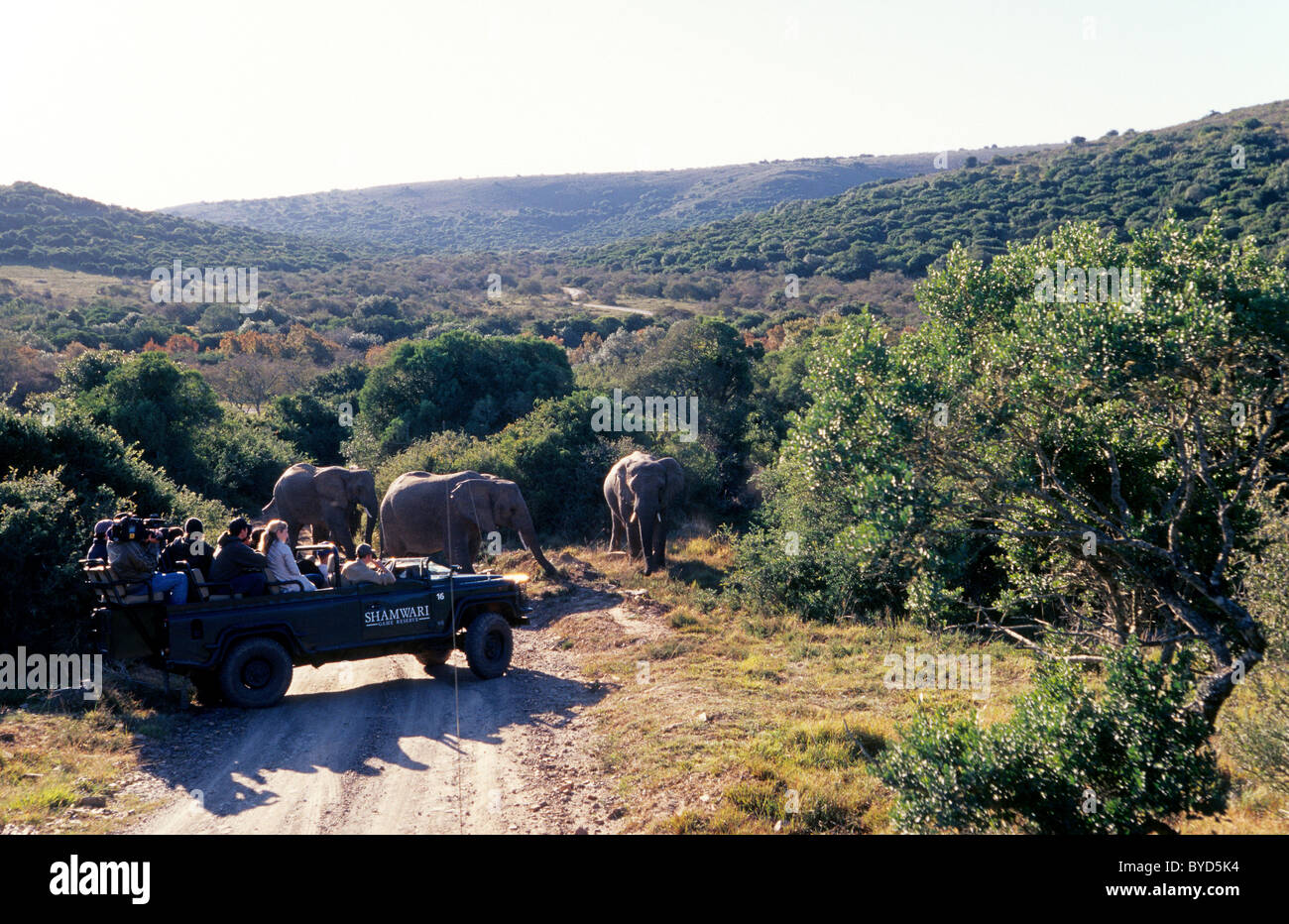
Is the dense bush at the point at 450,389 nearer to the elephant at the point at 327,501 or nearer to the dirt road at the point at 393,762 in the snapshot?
the elephant at the point at 327,501

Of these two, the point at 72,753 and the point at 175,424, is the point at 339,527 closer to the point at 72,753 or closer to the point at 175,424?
the point at 175,424

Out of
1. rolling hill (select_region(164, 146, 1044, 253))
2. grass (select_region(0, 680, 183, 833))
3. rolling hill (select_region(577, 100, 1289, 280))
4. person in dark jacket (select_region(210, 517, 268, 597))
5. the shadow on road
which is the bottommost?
the shadow on road

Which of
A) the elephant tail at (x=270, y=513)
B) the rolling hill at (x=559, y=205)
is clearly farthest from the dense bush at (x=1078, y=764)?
the rolling hill at (x=559, y=205)

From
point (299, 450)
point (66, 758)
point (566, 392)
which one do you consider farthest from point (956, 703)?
point (299, 450)

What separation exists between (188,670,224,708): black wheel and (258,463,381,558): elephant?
29.4ft

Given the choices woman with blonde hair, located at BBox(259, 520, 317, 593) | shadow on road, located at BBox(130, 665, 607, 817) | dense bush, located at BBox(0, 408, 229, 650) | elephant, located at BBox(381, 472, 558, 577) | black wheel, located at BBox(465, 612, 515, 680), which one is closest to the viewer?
shadow on road, located at BBox(130, 665, 607, 817)

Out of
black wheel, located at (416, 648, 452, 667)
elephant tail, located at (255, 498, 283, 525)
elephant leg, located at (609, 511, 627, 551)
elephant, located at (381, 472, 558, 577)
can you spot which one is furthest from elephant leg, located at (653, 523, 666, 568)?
elephant tail, located at (255, 498, 283, 525)

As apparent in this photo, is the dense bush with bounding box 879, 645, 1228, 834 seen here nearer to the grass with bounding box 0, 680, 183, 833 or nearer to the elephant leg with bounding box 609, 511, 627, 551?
the grass with bounding box 0, 680, 183, 833

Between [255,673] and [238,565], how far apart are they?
1307 mm

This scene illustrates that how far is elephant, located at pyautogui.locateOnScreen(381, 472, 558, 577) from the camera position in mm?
18516

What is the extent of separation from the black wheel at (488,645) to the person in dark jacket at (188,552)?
3418 millimetres

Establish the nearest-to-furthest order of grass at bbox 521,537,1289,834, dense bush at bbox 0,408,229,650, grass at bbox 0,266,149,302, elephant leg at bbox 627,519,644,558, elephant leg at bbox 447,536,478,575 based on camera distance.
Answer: grass at bbox 521,537,1289,834
dense bush at bbox 0,408,229,650
elephant leg at bbox 447,536,478,575
elephant leg at bbox 627,519,644,558
grass at bbox 0,266,149,302

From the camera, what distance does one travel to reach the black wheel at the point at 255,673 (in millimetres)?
11188

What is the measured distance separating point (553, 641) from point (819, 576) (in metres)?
5.27
